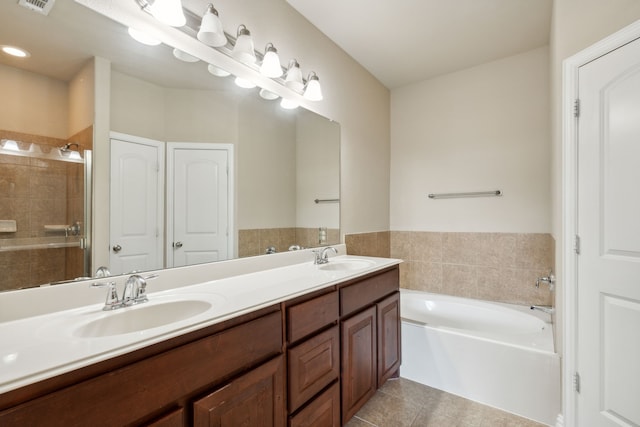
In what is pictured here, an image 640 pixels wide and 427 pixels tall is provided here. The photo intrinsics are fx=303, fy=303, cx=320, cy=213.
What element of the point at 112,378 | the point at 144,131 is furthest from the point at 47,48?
the point at 112,378

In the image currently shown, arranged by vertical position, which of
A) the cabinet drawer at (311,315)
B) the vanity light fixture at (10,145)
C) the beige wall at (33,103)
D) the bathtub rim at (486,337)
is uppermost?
the beige wall at (33,103)

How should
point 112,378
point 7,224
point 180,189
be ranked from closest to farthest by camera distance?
point 112,378 < point 7,224 < point 180,189

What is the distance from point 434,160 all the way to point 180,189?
247 cm

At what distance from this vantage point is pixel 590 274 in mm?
1522

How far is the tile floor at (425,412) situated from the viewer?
1776 millimetres

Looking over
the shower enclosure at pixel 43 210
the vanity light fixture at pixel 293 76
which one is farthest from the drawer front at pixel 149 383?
the vanity light fixture at pixel 293 76

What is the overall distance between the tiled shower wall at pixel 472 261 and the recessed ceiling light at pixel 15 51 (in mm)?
2072

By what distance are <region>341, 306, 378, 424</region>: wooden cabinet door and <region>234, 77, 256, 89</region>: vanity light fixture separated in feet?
4.64

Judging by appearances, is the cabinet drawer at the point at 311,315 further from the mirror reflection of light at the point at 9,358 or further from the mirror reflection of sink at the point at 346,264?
the mirror reflection of light at the point at 9,358

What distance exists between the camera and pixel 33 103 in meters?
1.01

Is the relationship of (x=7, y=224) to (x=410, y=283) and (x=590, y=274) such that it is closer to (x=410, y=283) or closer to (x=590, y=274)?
(x=590, y=274)

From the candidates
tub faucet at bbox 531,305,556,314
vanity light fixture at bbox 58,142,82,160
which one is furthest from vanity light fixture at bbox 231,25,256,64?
tub faucet at bbox 531,305,556,314

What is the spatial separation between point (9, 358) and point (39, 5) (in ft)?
3.70

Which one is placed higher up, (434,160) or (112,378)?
(434,160)
